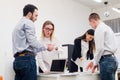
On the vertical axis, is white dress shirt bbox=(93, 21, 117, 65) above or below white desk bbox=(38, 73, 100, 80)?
above

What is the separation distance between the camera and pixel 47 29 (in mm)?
2951

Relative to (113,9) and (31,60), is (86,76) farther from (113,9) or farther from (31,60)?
(113,9)

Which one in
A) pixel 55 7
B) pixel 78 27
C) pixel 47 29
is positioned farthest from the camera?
pixel 78 27

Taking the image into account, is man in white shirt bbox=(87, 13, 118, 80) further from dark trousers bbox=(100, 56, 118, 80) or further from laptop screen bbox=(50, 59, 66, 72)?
laptop screen bbox=(50, 59, 66, 72)

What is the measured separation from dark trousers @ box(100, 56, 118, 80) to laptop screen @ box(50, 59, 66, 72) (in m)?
0.46

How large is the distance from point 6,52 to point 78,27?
2539 mm

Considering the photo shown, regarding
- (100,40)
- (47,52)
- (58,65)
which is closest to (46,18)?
(47,52)

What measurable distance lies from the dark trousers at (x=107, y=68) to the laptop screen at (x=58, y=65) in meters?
0.46

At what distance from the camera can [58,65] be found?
2.77 meters

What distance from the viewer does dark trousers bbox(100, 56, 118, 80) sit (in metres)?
2.61

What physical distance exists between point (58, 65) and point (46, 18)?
1.91m

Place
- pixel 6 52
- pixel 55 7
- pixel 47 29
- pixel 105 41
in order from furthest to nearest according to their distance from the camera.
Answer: pixel 55 7
pixel 6 52
pixel 47 29
pixel 105 41

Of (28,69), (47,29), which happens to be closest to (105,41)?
(47,29)

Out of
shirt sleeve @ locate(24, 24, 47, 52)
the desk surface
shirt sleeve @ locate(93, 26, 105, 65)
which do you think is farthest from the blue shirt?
shirt sleeve @ locate(93, 26, 105, 65)
